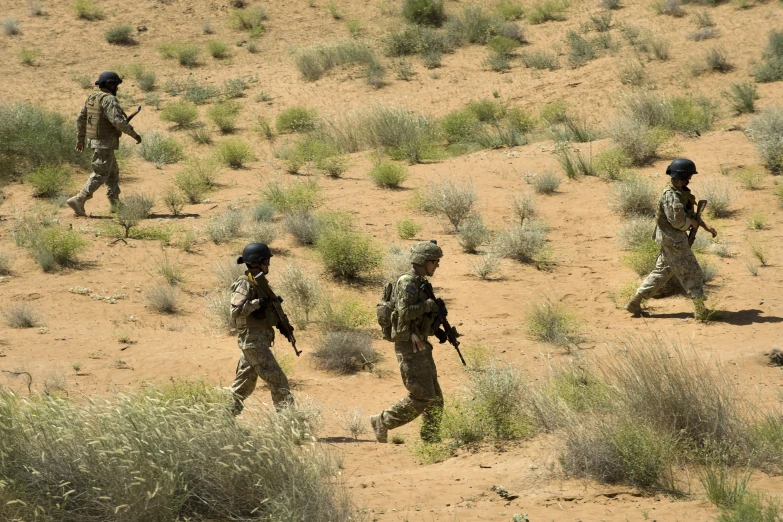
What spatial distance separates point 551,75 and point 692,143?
6165 mm

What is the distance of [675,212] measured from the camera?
973cm

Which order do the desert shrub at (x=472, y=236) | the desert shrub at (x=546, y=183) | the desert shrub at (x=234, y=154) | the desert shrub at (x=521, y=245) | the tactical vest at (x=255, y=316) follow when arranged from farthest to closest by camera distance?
the desert shrub at (x=234, y=154) → the desert shrub at (x=546, y=183) → the desert shrub at (x=472, y=236) → the desert shrub at (x=521, y=245) → the tactical vest at (x=255, y=316)

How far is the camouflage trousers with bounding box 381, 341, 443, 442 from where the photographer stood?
7.35 m

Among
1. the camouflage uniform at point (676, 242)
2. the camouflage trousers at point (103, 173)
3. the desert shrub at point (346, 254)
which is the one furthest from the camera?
Answer: the camouflage trousers at point (103, 173)

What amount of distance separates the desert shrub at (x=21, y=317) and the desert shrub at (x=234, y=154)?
715 centimetres

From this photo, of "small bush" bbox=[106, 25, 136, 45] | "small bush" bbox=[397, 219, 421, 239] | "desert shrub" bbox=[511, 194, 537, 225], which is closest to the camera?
"small bush" bbox=[397, 219, 421, 239]

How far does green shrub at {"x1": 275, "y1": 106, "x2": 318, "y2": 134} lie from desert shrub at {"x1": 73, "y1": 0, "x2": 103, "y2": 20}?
397 inches

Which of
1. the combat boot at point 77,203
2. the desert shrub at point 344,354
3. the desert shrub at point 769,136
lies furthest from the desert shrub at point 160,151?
the desert shrub at point 769,136

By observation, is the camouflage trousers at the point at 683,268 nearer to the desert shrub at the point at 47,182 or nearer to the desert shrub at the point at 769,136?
the desert shrub at the point at 769,136

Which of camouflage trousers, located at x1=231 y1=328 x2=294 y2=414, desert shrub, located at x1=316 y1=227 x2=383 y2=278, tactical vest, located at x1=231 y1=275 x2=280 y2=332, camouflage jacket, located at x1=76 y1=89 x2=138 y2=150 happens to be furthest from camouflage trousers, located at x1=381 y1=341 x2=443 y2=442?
camouflage jacket, located at x1=76 y1=89 x2=138 y2=150

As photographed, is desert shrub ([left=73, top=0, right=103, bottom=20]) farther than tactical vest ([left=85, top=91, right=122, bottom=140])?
Yes

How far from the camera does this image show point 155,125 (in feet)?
67.6

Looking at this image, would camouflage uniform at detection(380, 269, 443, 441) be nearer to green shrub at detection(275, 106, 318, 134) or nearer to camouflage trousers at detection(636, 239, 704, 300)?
camouflage trousers at detection(636, 239, 704, 300)

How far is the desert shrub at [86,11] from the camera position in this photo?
88.0 feet
